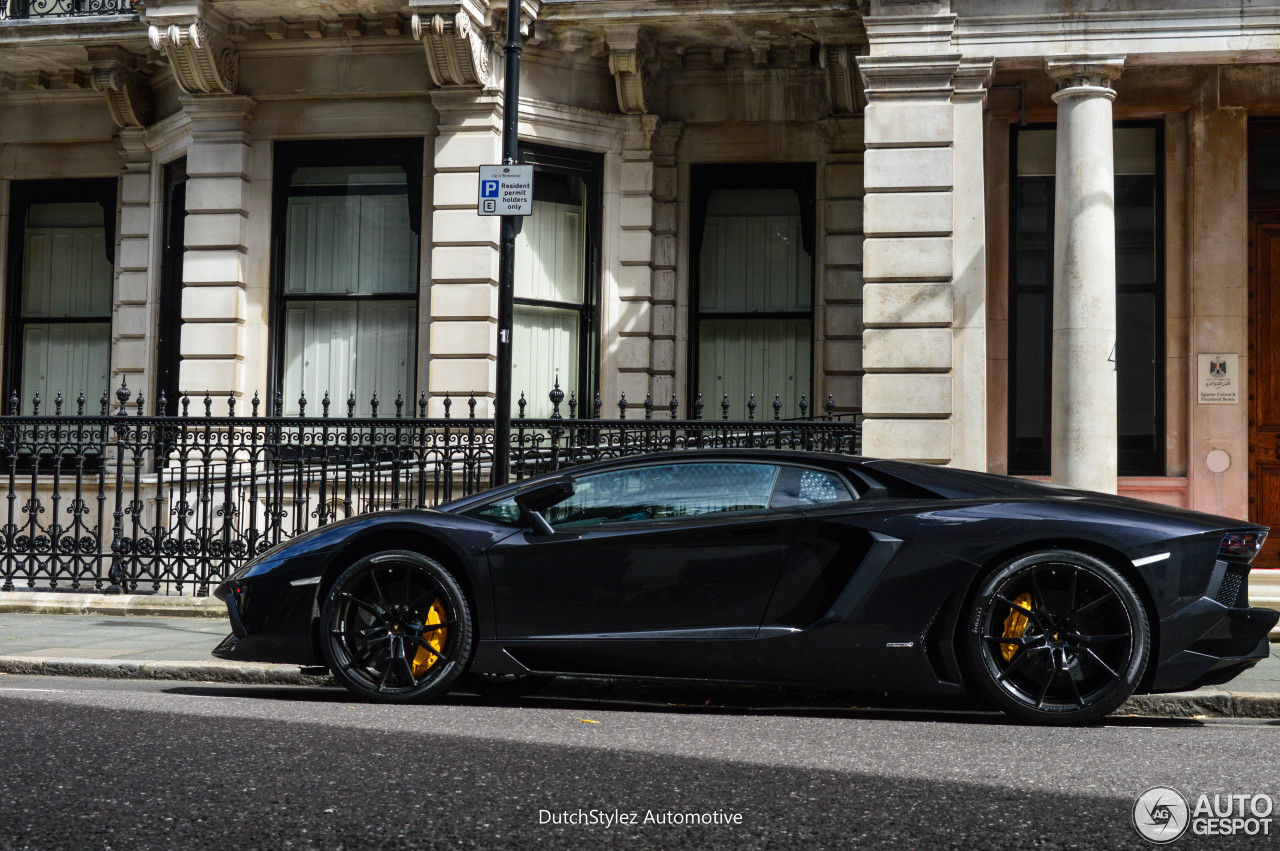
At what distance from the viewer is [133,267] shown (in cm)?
1638

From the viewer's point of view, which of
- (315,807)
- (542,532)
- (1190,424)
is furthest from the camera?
(1190,424)

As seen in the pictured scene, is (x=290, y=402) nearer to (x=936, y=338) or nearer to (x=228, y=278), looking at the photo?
(x=228, y=278)

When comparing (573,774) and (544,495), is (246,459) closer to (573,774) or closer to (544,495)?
(544,495)

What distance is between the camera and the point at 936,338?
12258 mm

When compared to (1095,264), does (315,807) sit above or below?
below

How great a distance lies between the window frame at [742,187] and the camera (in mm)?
15562

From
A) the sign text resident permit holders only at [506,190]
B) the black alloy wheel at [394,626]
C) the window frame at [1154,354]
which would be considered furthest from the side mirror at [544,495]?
the window frame at [1154,354]

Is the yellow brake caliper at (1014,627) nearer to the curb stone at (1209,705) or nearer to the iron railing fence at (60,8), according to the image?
the curb stone at (1209,705)

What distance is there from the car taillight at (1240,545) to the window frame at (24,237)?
14.2m

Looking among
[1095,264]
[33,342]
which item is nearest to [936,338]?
[1095,264]

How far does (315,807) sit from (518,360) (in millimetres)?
11175

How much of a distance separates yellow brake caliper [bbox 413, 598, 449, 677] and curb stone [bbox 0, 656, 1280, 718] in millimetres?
1041

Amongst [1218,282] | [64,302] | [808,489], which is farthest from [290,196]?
[808,489]

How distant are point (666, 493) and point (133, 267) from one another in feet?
39.2
